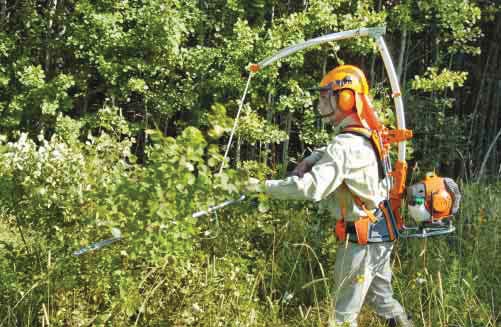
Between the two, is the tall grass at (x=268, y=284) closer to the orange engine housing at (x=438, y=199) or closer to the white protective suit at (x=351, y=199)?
the white protective suit at (x=351, y=199)

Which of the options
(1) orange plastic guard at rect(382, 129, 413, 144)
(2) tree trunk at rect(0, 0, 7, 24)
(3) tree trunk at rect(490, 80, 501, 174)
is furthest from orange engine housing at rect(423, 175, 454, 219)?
(2) tree trunk at rect(0, 0, 7, 24)

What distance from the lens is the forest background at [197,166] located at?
3203mm

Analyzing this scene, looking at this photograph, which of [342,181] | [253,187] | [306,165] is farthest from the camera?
[306,165]

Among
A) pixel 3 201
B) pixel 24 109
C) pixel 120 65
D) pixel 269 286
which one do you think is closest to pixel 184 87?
pixel 120 65

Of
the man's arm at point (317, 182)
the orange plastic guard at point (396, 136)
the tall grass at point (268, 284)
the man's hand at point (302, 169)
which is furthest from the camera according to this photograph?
the orange plastic guard at point (396, 136)

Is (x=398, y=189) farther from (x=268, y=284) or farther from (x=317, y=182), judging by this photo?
(x=268, y=284)

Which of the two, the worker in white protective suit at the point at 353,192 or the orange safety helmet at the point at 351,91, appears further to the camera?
the orange safety helmet at the point at 351,91

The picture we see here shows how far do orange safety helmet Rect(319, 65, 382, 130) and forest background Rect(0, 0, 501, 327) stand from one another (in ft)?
2.41

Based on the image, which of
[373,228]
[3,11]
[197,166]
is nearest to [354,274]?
[373,228]

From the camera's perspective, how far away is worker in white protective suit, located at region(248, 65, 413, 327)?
3.33 metres

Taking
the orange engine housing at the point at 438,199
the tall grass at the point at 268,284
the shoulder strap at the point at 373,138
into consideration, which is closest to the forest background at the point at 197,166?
the tall grass at the point at 268,284

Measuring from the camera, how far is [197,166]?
2799 mm

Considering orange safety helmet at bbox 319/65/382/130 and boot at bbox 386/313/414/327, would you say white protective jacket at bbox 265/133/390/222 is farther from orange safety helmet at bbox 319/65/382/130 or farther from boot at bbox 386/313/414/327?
boot at bbox 386/313/414/327

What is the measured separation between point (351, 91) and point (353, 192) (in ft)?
1.83
